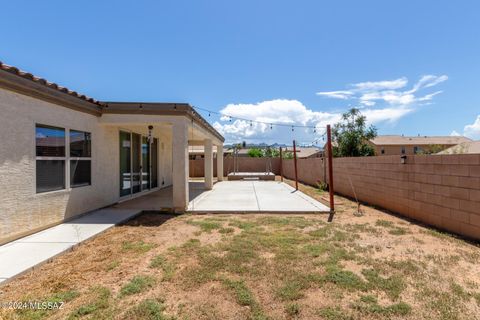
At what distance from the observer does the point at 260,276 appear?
3.41 meters

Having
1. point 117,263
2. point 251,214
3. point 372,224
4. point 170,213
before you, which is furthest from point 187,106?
point 372,224

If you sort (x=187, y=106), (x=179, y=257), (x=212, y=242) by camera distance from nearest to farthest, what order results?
(x=179, y=257) < (x=212, y=242) < (x=187, y=106)

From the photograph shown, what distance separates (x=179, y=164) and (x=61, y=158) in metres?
2.76

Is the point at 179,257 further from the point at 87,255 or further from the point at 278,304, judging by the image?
the point at 278,304

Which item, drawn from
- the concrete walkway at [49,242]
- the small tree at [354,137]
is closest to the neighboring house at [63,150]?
the concrete walkway at [49,242]

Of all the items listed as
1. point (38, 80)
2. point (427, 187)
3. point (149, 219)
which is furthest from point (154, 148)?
point (427, 187)

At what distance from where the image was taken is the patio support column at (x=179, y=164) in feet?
23.4

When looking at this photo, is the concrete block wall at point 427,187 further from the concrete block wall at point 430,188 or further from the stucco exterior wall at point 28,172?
the stucco exterior wall at point 28,172

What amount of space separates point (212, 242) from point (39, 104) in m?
4.47

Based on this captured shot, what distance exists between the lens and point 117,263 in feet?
12.7

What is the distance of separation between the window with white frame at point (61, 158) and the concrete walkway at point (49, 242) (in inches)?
36.0

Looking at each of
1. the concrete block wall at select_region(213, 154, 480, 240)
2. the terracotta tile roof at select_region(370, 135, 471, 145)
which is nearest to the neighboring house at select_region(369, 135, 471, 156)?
the terracotta tile roof at select_region(370, 135, 471, 145)

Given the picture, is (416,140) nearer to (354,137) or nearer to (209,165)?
(354,137)

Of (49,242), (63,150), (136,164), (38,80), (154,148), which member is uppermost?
(38,80)
